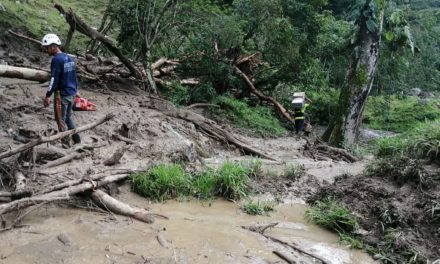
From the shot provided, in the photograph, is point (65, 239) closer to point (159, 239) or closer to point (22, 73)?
point (159, 239)

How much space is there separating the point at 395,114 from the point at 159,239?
19.2m

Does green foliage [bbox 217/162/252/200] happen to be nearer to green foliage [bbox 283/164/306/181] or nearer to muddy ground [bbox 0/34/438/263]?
muddy ground [bbox 0/34/438/263]

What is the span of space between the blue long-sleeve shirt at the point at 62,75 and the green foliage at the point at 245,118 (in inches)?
243

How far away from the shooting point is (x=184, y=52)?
1466 cm

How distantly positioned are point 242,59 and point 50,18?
7.95m

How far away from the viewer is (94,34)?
37.1 feet

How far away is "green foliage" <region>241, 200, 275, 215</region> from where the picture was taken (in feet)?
20.5

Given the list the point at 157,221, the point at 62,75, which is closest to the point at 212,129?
the point at 62,75

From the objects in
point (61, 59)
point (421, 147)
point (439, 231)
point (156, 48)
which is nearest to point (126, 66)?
point (156, 48)

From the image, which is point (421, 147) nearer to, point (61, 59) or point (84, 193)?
point (84, 193)

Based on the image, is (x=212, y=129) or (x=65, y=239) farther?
(x=212, y=129)

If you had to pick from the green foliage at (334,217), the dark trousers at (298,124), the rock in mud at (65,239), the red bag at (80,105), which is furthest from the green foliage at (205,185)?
the dark trousers at (298,124)

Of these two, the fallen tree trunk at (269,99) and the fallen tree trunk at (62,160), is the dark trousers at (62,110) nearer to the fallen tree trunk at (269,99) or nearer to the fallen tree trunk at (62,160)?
the fallen tree trunk at (62,160)

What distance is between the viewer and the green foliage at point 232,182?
6.65 meters
